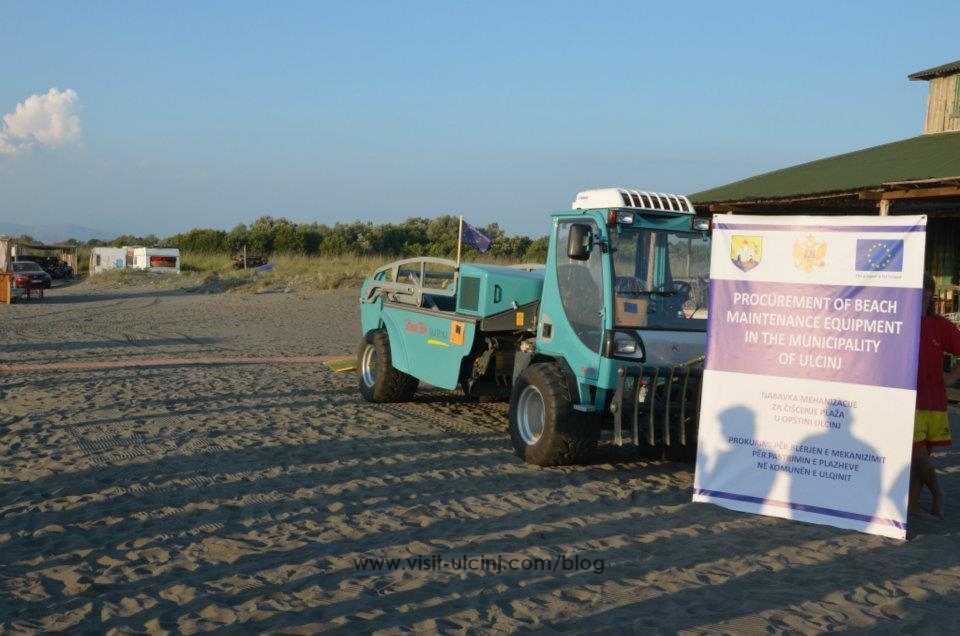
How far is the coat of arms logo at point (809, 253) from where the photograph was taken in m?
6.93

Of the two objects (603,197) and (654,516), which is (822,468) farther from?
(603,197)

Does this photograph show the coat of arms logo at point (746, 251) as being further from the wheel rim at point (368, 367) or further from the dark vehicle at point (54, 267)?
the dark vehicle at point (54, 267)

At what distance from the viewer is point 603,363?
26.2 ft

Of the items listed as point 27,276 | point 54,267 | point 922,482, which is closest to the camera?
point 922,482

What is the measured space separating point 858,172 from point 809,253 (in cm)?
1133

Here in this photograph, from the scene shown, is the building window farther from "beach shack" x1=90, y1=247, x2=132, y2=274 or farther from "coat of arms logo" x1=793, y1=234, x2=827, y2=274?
"beach shack" x1=90, y1=247, x2=132, y2=274

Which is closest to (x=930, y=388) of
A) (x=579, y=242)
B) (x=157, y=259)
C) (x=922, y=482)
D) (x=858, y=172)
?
(x=922, y=482)

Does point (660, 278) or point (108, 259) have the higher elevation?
point (660, 278)

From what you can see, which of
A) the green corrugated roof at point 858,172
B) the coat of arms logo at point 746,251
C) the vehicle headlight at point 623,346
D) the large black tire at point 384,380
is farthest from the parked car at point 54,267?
the coat of arms logo at point 746,251

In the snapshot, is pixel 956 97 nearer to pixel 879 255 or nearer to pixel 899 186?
pixel 899 186

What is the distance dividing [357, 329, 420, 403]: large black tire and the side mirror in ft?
13.9

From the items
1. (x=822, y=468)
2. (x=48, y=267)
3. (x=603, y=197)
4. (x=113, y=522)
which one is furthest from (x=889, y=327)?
(x=48, y=267)

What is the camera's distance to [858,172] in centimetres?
1720

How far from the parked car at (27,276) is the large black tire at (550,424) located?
104 ft
